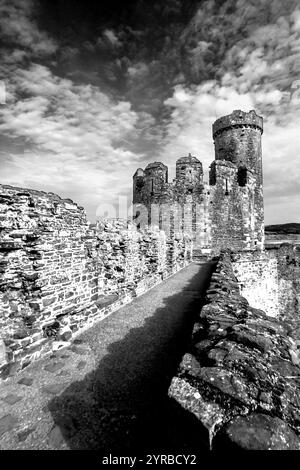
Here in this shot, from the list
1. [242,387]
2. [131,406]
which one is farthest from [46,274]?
[242,387]

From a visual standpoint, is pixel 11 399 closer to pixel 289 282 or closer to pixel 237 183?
pixel 289 282

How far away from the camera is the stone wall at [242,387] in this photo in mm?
1293

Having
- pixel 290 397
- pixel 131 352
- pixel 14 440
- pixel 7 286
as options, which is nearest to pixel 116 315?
pixel 131 352

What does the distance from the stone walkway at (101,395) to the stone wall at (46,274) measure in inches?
11.8

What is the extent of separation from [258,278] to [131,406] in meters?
12.3

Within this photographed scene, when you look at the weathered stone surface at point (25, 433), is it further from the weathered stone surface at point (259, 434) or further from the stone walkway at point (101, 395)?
the weathered stone surface at point (259, 434)

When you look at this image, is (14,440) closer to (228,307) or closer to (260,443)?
(260,443)

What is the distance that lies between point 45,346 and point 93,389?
1327mm

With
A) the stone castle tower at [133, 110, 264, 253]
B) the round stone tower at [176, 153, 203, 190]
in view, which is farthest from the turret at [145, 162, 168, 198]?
the round stone tower at [176, 153, 203, 190]

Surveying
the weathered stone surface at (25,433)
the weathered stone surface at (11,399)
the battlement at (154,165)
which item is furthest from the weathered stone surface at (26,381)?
the battlement at (154,165)

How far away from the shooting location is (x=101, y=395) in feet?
8.87

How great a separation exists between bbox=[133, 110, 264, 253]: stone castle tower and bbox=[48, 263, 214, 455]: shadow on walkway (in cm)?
1676

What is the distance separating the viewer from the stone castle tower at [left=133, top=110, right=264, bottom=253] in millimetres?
20562

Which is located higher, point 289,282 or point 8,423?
point 8,423
